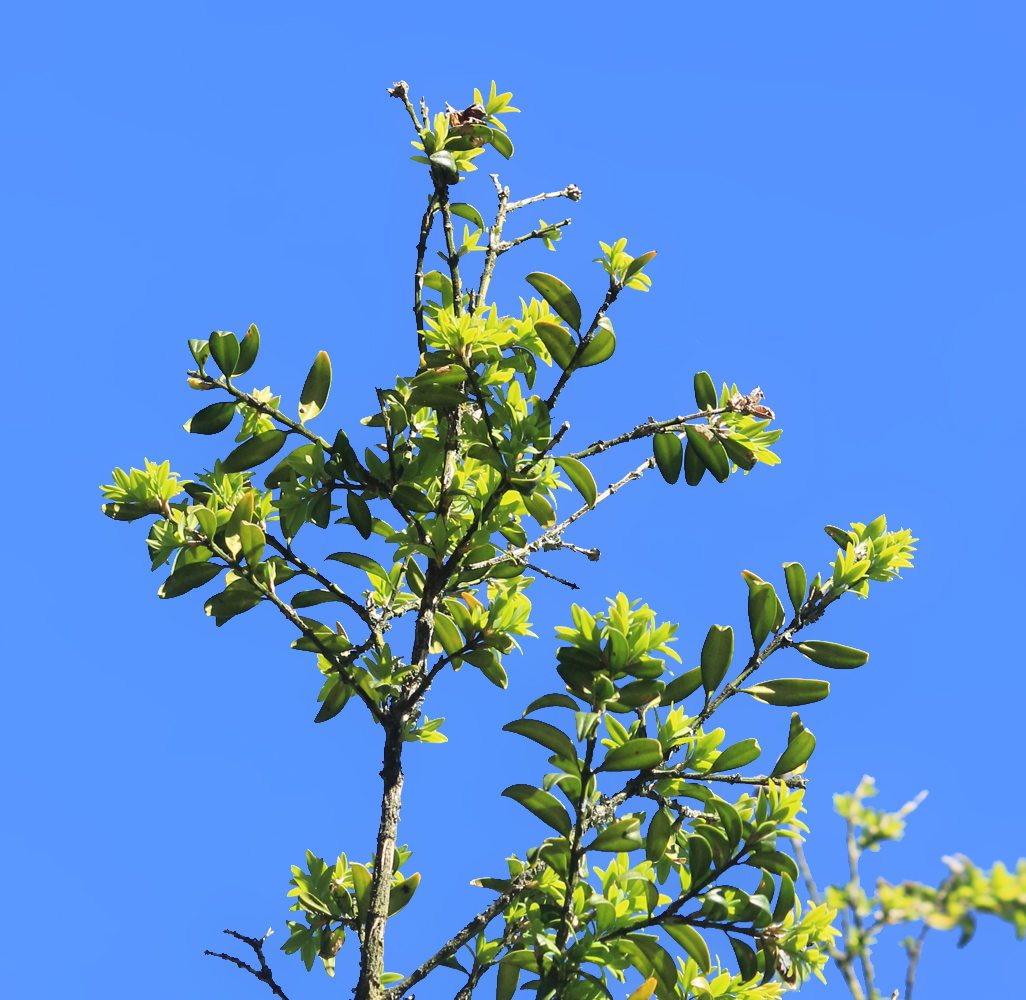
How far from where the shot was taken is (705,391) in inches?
107

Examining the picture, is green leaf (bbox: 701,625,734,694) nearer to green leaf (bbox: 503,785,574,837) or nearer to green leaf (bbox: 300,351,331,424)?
green leaf (bbox: 503,785,574,837)

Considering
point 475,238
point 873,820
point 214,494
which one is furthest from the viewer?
point 475,238

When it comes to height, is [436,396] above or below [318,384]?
below

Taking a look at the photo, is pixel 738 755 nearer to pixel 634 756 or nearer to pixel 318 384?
pixel 634 756

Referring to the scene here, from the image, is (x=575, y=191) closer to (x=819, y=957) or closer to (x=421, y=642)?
(x=421, y=642)

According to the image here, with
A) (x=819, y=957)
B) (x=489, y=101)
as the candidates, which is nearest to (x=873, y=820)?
(x=819, y=957)

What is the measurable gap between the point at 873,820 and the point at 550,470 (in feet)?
5.38

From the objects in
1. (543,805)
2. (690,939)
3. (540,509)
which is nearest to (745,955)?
(690,939)

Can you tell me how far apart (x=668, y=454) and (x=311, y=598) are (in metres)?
1.11

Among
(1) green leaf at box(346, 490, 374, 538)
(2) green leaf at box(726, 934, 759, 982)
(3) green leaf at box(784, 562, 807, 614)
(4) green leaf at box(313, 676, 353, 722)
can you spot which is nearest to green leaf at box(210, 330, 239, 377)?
(1) green leaf at box(346, 490, 374, 538)

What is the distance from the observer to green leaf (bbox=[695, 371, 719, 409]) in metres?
2.70

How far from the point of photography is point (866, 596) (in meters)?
2.59

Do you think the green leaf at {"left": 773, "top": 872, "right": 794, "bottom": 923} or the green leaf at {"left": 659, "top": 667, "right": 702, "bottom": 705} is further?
the green leaf at {"left": 659, "top": 667, "right": 702, "bottom": 705}

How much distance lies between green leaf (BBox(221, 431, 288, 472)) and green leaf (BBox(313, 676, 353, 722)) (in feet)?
1.42
